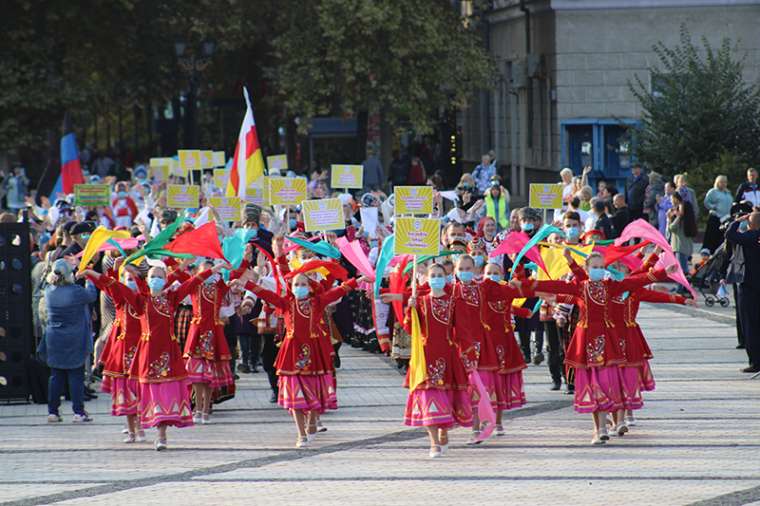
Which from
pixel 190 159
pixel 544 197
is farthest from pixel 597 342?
pixel 190 159

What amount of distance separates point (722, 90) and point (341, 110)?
14214 mm

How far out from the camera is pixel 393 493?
1278 cm

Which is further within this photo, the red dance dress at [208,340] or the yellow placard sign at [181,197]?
the yellow placard sign at [181,197]

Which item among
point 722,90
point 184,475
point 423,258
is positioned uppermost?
point 722,90

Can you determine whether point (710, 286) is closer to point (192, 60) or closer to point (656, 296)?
point (656, 296)

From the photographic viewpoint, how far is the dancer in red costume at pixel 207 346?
16766 millimetres

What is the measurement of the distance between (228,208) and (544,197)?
4.27 m

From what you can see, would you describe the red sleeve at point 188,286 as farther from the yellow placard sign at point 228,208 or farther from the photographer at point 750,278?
the yellow placard sign at point 228,208

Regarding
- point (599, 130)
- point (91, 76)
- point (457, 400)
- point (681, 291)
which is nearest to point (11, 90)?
point (91, 76)

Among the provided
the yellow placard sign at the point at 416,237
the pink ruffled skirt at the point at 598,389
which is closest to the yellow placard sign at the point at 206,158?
the yellow placard sign at the point at 416,237

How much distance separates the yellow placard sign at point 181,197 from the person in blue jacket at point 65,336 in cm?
819

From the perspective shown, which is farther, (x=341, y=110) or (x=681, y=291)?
(x=341, y=110)

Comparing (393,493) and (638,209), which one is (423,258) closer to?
(393,493)

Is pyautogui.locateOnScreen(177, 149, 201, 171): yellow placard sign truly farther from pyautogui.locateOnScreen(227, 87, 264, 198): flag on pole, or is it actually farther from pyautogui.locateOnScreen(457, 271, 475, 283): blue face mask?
pyautogui.locateOnScreen(457, 271, 475, 283): blue face mask
